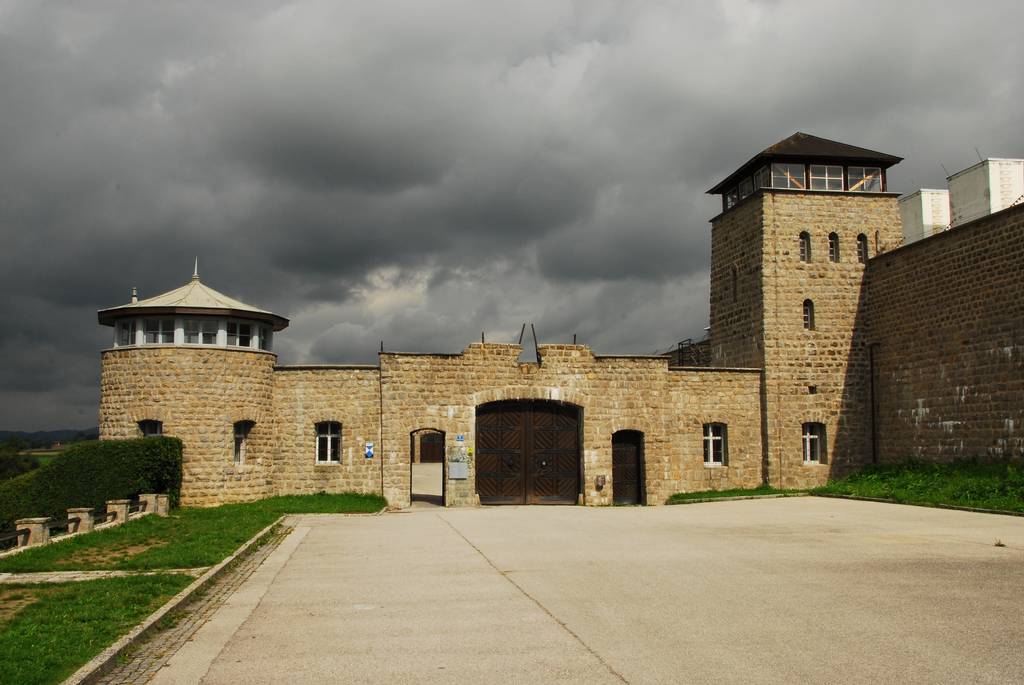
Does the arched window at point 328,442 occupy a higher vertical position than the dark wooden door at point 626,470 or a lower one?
higher

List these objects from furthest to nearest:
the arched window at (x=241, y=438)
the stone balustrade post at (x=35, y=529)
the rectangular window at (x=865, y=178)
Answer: the rectangular window at (x=865, y=178)
the arched window at (x=241, y=438)
the stone balustrade post at (x=35, y=529)

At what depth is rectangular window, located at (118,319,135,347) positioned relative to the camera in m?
23.9

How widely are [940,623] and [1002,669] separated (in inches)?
60.9

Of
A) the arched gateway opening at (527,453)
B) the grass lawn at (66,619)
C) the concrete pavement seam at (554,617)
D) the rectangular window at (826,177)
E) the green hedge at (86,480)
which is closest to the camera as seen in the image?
the concrete pavement seam at (554,617)

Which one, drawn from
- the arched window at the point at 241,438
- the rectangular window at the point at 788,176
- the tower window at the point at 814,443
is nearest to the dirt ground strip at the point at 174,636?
the arched window at the point at 241,438

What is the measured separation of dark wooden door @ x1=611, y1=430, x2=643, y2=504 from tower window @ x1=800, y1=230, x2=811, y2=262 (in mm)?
8143

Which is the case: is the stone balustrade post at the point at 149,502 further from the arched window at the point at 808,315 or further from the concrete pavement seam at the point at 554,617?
the arched window at the point at 808,315

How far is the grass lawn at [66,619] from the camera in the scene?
6.79 m

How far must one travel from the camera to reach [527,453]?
2538 centimetres

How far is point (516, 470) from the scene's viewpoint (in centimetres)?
2528

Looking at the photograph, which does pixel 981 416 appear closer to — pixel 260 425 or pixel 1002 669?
pixel 1002 669

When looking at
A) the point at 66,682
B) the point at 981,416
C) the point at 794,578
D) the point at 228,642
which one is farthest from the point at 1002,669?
the point at 981,416

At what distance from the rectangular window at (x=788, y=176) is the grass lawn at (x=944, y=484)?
9.52 m

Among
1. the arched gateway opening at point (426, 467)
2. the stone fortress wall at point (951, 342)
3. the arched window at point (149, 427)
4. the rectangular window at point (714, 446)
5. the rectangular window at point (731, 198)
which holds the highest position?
the rectangular window at point (731, 198)
